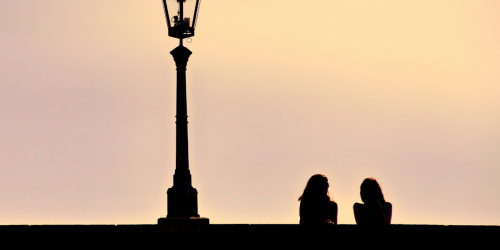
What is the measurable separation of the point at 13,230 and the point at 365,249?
394cm

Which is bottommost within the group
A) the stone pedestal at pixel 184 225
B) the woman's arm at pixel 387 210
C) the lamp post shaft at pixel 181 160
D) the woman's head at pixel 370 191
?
the stone pedestal at pixel 184 225

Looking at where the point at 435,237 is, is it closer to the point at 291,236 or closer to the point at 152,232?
the point at 291,236

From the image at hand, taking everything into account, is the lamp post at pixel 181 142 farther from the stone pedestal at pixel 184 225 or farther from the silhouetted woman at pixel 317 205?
the silhouetted woman at pixel 317 205

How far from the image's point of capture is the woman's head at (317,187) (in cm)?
1166

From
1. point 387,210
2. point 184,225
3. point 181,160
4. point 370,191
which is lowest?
point 184,225

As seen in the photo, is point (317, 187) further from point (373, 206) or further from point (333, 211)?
point (373, 206)

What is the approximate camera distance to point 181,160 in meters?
12.6

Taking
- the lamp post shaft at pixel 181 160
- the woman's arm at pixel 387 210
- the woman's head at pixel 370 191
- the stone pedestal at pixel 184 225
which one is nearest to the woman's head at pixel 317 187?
the woman's head at pixel 370 191

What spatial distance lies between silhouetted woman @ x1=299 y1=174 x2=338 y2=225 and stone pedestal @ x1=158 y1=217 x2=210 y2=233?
133 cm

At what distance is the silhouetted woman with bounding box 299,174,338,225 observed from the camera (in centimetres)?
1161

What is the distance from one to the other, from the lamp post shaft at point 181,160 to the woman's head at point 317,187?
1.50 meters

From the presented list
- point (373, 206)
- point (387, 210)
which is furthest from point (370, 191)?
point (387, 210)

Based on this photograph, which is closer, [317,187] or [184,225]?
[184,225]

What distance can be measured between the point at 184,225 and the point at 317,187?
1.75 metres
